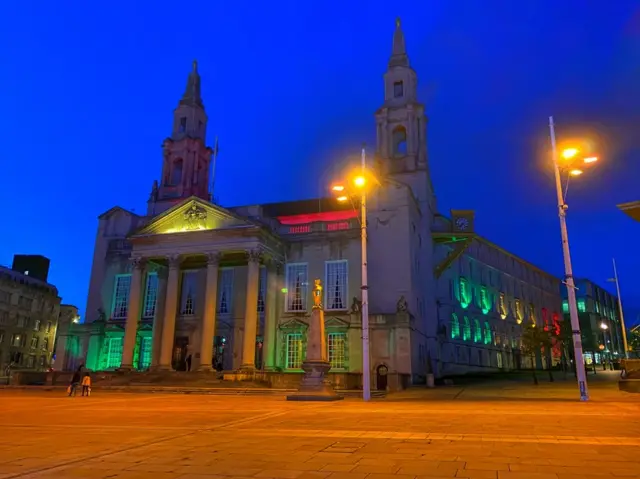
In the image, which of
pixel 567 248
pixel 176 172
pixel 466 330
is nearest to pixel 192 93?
pixel 176 172

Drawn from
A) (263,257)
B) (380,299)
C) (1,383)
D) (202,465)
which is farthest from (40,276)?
(202,465)

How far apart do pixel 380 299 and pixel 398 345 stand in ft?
14.0

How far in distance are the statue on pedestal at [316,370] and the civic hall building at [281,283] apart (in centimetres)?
843

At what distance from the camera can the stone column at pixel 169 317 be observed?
39562mm

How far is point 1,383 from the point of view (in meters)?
40.1

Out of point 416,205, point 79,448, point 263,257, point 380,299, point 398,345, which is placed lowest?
point 79,448

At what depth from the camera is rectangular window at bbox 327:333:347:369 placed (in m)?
40.9

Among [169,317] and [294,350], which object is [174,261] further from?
[294,350]

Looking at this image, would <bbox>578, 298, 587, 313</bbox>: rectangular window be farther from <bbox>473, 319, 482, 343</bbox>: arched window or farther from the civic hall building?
the civic hall building

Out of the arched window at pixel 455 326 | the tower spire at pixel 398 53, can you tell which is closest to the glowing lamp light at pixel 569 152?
the tower spire at pixel 398 53

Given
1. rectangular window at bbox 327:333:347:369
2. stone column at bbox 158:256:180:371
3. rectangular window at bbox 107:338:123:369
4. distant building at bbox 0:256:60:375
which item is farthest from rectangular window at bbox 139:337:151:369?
distant building at bbox 0:256:60:375

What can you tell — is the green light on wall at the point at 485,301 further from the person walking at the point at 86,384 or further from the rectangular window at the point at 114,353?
the person walking at the point at 86,384

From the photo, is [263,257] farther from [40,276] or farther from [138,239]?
[40,276]

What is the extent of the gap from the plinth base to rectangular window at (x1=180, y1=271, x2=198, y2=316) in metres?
23.8
